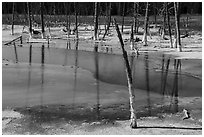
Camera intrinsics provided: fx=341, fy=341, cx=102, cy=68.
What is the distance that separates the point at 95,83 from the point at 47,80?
280 cm

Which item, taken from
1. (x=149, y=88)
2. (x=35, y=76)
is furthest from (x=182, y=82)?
(x=35, y=76)

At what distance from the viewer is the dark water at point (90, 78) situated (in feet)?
53.6

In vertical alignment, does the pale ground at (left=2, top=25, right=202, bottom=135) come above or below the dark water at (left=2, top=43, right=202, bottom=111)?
below

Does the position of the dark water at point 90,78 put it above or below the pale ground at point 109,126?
above

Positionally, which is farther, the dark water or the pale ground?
the dark water

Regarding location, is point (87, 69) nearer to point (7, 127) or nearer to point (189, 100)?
point (189, 100)

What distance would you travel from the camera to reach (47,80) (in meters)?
19.6

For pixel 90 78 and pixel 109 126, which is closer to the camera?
pixel 109 126

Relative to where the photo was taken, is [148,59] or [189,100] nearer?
[189,100]

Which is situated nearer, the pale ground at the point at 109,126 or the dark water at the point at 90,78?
the pale ground at the point at 109,126

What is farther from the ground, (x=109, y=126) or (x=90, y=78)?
(x=90, y=78)

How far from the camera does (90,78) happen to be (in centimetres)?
2042

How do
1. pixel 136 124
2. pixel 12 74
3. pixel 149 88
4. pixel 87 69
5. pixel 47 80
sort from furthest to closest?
pixel 87 69, pixel 12 74, pixel 47 80, pixel 149 88, pixel 136 124

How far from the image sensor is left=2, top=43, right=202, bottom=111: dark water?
16328mm
